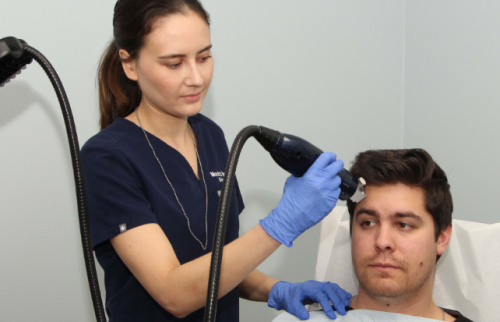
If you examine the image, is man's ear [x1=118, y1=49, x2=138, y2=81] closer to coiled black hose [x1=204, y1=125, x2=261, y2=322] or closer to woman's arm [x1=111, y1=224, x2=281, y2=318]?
woman's arm [x1=111, y1=224, x2=281, y2=318]

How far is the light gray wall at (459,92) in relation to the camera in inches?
78.0

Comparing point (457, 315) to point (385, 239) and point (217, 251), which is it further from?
point (217, 251)

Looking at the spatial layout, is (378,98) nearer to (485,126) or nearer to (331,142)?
(331,142)

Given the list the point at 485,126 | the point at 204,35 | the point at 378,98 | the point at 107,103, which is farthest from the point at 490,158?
the point at 107,103

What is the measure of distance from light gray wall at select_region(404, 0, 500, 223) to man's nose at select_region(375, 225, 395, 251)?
102 centimetres

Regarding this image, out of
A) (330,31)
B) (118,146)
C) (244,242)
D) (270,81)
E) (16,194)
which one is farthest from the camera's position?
(330,31)

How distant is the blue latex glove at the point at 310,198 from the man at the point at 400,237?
Answer: 36cm

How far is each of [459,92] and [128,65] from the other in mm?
1630

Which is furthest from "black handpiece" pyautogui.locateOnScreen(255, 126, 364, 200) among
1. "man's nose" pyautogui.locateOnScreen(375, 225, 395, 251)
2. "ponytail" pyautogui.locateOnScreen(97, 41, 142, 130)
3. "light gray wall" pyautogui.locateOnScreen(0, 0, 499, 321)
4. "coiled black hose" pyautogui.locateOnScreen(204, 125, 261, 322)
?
"light gray wall" pyautogui.locateOnScreen(0, 0, 499, 321)

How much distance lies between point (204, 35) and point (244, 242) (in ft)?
1.65

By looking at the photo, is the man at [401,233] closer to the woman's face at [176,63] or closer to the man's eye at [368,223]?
the man's eye at [368,223]

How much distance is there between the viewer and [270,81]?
1977 mm

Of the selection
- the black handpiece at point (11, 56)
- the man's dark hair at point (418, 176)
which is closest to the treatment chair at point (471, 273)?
the man's dark hair at point (418, 176)

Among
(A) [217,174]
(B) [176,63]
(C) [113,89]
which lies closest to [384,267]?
(A) [217,174]
